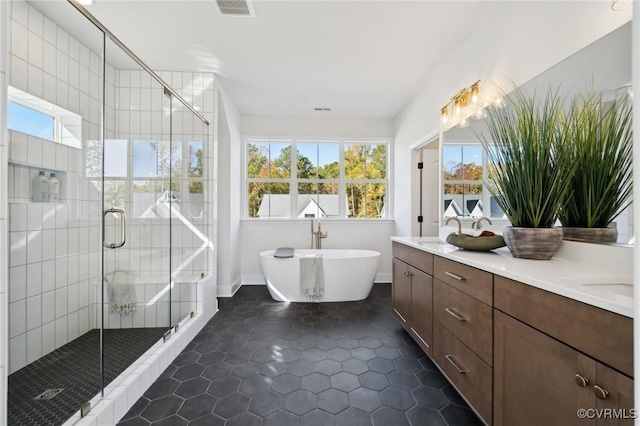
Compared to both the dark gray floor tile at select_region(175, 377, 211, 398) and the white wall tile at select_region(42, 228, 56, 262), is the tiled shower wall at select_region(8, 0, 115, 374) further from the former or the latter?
the dark gray floor tile at select_region(175, 377, 211, 398)

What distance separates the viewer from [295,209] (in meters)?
4.06

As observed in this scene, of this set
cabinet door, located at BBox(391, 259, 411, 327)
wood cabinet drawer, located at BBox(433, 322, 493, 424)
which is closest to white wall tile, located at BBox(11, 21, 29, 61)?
cabinet door, located at BBox(391, 259, 411, 327)

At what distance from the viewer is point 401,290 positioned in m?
2.23

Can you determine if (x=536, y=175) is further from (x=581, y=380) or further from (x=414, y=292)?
(x=414, y=292)

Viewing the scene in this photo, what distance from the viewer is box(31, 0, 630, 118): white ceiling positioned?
5.00ft

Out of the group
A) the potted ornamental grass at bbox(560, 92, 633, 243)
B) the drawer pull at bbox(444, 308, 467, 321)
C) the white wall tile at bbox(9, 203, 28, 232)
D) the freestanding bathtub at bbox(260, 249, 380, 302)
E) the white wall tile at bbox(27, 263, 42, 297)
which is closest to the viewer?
the potted ornamental grass at bbox(560, 92, 633, 243)

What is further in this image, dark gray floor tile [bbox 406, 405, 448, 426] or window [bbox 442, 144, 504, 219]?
window [bbox 442, 144, 504, 219]

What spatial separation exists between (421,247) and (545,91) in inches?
46.3

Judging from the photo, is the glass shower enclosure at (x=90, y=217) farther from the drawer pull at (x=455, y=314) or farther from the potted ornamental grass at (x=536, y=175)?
the potted ornamental grass at (x=536, y=175)

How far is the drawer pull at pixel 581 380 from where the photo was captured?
0.74m

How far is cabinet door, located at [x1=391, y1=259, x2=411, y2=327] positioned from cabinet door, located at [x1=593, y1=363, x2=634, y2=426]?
1361 mm

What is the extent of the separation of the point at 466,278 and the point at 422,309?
606 millimetres

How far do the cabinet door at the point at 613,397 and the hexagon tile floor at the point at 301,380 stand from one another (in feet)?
2.69

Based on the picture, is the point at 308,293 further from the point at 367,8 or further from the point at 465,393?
the point at 367,8
